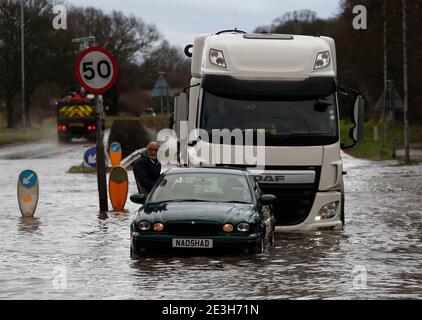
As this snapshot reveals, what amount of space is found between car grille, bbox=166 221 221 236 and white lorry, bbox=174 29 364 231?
11.7 feet

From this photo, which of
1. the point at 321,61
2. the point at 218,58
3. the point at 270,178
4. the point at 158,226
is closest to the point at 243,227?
the point at 158,226

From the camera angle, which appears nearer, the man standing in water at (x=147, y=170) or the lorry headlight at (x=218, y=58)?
the lorry headlight at (x=218, y=58)

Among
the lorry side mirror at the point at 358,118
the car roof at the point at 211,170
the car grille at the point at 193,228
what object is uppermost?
the lorry side mirror at the point at 358,118

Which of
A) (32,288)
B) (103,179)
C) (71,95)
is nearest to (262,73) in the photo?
(103,179)

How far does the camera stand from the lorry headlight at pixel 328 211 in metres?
19.1

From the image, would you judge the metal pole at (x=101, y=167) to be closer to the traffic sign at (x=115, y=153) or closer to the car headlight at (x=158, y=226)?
the car headlight at (x=158, y=226)

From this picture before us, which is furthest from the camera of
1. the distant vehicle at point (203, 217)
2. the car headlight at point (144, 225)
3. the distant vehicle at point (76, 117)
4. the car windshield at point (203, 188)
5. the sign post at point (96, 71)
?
the distant vehicle at point (76, 117)

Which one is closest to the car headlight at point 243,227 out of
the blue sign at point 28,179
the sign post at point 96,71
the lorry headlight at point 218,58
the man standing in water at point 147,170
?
the lorry headlight at point 218,58

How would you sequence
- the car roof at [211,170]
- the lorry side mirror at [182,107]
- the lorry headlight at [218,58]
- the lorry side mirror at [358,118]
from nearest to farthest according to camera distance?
1. the car roof at [211,170]
2. the lorry headlight at [218,58]
3. the lorry side mirror at [358,118]
4. the lorry side mirror at [182,107]

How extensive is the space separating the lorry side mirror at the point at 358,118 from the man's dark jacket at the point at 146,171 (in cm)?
382

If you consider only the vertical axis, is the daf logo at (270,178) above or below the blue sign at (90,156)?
above

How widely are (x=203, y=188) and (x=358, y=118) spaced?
3.63 metres

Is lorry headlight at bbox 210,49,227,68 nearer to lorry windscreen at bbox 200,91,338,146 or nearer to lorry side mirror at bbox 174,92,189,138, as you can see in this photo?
lorry windscreen at bbox 200,91,338,146
